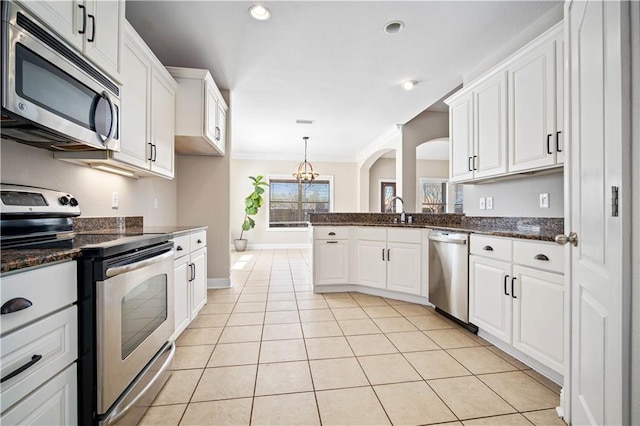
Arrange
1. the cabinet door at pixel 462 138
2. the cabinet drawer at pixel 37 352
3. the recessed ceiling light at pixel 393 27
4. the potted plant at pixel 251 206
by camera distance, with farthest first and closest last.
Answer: the potted plant at pixel 251 206, the cabinet door at pixel 462 138, the recessed ceiling light at pixel 393 27, the cabinet drawer at pixel 37 352

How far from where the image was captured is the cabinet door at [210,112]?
297cm

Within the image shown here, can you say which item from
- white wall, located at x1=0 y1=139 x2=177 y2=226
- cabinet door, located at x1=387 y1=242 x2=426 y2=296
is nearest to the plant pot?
white wall, located at x1=0 y1=139 x2=177 y2=226

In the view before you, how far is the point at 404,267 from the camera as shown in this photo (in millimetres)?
3279

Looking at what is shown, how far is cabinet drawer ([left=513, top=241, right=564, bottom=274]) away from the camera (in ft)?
5.59

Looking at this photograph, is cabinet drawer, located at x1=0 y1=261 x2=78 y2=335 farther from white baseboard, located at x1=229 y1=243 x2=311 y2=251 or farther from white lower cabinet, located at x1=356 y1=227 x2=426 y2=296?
white baseboard, located at x1=229 y1=243 x2=311 y2=251

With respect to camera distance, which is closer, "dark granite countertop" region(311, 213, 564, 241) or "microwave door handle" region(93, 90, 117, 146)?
"microwave door handle" region(93, 90, 117, 146)

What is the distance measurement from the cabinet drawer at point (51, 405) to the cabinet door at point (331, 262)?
274cm

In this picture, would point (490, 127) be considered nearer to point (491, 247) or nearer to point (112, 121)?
point (491, 247)

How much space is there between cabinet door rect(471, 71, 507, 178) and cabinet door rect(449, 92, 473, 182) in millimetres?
69

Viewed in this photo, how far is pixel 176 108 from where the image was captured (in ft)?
9.48

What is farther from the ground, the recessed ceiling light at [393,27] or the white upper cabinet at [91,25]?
the recessed ceiling light at [393,27]

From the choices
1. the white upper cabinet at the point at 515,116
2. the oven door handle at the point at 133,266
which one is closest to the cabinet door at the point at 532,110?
the white upper cabinet at the point at 515,116

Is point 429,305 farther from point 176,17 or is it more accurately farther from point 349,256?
point 176,17

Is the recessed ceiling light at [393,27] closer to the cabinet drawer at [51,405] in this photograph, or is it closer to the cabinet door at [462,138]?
the cabinet door at [462,138]
